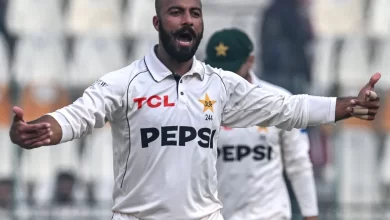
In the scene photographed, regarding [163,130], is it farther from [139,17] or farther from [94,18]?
[94,18]

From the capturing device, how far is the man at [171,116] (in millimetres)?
4648

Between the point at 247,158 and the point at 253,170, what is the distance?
0.10 meters

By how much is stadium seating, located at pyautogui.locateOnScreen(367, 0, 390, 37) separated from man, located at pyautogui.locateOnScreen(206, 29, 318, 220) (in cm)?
541

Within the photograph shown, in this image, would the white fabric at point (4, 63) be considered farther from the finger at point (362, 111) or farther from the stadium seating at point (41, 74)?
the finger at point (362, 111)

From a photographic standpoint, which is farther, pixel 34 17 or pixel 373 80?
pixel 34 17

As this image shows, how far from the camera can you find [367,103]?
4.68m

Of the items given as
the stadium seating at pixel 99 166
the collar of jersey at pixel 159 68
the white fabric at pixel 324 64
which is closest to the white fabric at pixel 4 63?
the stadium seating at pixel 99 166

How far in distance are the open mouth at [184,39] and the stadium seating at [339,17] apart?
6999mm

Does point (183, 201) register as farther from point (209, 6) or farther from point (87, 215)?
point (209, 6)

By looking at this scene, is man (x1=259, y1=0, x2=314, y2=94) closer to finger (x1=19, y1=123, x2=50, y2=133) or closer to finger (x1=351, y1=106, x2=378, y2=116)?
finger (x1=351, y1=106, x2=378, y2=116)

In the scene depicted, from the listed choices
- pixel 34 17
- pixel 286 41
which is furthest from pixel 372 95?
pixel 34 17

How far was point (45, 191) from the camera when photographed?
10750 mm

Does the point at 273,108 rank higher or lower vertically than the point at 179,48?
lower

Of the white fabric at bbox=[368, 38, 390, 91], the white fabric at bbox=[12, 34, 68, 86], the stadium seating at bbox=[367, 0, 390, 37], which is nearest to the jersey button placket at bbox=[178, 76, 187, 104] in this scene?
the white fabric at bbox=[12, 34, 68, 86]
